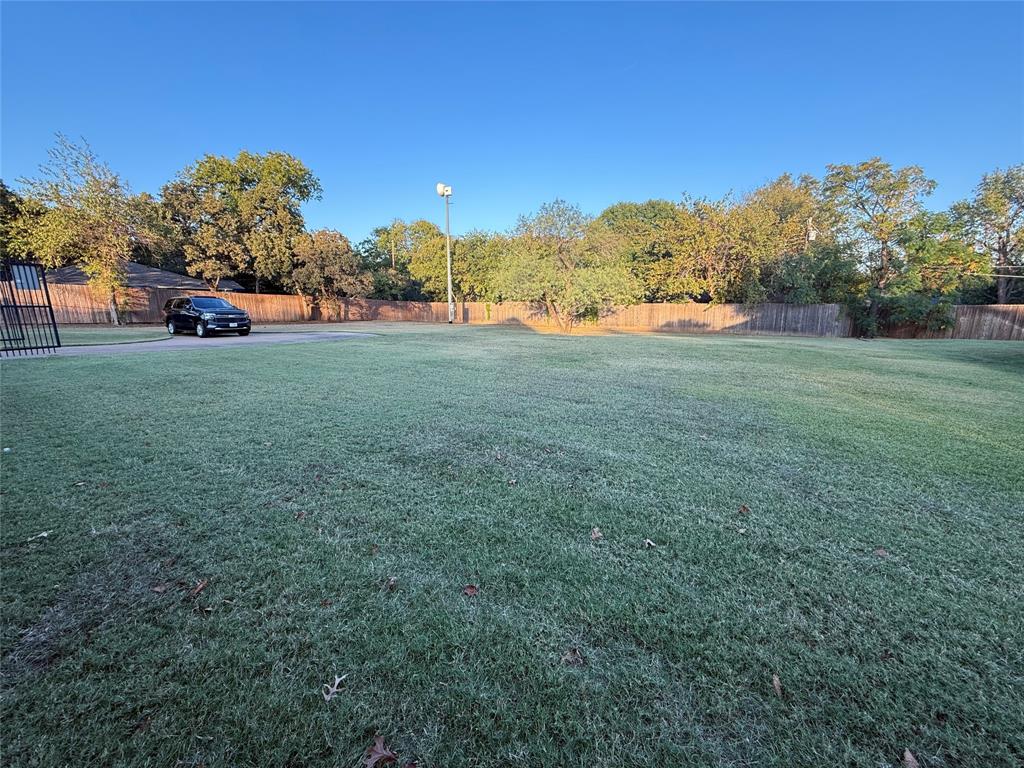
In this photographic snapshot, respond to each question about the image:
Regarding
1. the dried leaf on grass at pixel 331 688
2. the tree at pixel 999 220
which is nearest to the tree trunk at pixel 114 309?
the dried leaf on grass at pixel 331 688

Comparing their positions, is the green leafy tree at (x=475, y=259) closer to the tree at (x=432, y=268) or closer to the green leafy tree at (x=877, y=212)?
the tree at (x=432, y=268)

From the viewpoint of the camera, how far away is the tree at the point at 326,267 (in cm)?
2458

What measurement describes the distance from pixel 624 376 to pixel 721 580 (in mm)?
5356

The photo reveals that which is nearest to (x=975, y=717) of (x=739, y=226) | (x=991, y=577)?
(x=991, y=577)

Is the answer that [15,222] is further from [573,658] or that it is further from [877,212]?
[877,212]

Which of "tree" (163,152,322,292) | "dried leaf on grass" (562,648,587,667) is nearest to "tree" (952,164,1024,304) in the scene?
"dried leaf on grass" (562,648,587,667)

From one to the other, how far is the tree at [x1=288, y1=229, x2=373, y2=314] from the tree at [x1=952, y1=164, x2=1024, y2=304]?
34621 mm

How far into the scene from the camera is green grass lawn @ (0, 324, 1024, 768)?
46.0 inches

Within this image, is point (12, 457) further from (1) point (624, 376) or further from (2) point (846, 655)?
(1) point (624, 376)

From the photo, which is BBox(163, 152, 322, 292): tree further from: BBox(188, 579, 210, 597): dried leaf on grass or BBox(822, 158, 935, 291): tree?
BBox(822, 158, 935, 291): tree

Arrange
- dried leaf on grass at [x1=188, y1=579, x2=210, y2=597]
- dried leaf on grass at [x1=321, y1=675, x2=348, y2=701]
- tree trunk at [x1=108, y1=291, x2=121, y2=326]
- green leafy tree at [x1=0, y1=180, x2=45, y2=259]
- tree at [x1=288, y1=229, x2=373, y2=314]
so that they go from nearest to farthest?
1. dried leaf on grass at [x1=321, y1=675, x2=348, y2=701]
2. dried leaf on grass at [x1=188, y1=579, x2=210, y2=597]
3. green leafy tree at [x1=0, y1=180, x2=45, y2=259]
4. tree trunk at [x1=108, y1=291, x2=121, y2=326]
5. tree at [x1=288, y1=229, x2=373, y2=314]

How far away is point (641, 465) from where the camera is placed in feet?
10.1

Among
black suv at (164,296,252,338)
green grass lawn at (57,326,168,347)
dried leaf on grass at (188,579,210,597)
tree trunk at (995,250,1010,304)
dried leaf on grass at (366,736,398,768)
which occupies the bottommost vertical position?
dried leaf on grass at (366,736,398,768)

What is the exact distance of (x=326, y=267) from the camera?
82.5ft
